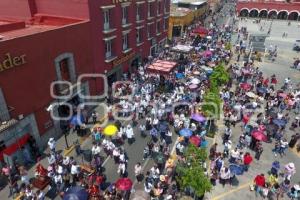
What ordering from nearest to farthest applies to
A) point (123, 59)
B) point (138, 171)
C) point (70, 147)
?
point (138, 171)
point (70, 147)
point (123, 59)

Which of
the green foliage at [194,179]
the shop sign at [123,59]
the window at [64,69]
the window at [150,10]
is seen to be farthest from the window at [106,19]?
the green foliage at [194,179]

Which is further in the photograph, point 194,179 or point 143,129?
point 143,129

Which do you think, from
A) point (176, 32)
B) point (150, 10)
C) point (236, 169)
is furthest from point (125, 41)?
point (176, 32)

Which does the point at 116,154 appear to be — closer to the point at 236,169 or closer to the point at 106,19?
the point at 236,169

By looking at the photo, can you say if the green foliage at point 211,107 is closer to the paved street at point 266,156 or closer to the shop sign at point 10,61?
the paved street at point 266,156

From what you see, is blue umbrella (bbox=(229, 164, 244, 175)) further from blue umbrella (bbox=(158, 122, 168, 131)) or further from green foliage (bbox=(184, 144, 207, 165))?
blue umbrella (bbox=(158, 122, 168, 131))

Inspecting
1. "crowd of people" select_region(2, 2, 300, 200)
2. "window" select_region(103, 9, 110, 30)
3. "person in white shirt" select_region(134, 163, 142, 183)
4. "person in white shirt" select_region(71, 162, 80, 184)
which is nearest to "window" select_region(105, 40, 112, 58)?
"window" select_region(103, 9, 110, 30)
